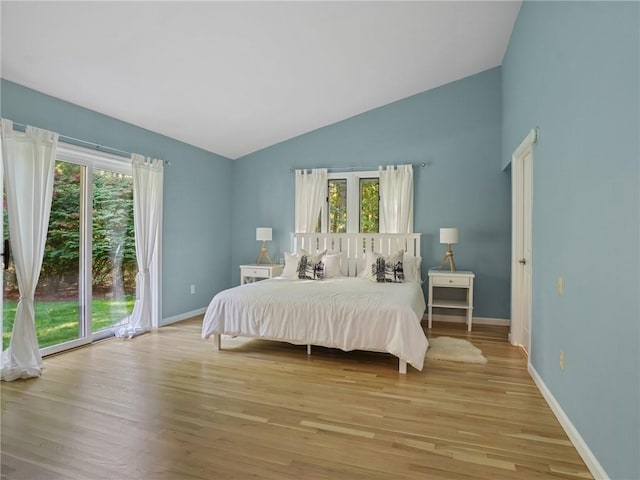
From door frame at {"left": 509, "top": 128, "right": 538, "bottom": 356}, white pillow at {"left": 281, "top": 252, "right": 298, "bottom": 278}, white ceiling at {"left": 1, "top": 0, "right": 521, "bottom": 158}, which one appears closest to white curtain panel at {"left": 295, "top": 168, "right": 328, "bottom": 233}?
white pillow at {"left": 281, "top": 252, "right": 298, "bottom": 278}

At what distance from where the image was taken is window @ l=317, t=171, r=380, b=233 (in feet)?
17.6

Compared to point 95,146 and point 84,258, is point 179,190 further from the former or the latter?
point 84,258

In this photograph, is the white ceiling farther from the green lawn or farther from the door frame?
the green lawn

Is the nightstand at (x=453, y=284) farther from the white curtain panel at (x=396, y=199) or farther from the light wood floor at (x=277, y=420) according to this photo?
the light wood floor at (x=277, y=420)

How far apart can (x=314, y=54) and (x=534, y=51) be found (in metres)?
2.01

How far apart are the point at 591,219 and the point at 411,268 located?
9.24 ft

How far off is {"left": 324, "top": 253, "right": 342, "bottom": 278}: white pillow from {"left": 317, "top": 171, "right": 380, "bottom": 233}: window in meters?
0.68

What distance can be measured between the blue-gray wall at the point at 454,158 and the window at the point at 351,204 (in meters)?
0.23

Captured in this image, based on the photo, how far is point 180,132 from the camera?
4758 mm

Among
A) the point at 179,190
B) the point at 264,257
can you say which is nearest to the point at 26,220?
the point at 179,190

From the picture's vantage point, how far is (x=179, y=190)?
500 centimetres

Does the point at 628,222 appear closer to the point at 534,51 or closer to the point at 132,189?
the point at 534,51

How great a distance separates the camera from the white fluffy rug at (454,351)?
3.39m


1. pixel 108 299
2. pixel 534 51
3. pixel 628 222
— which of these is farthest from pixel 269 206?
pixel 628 222
